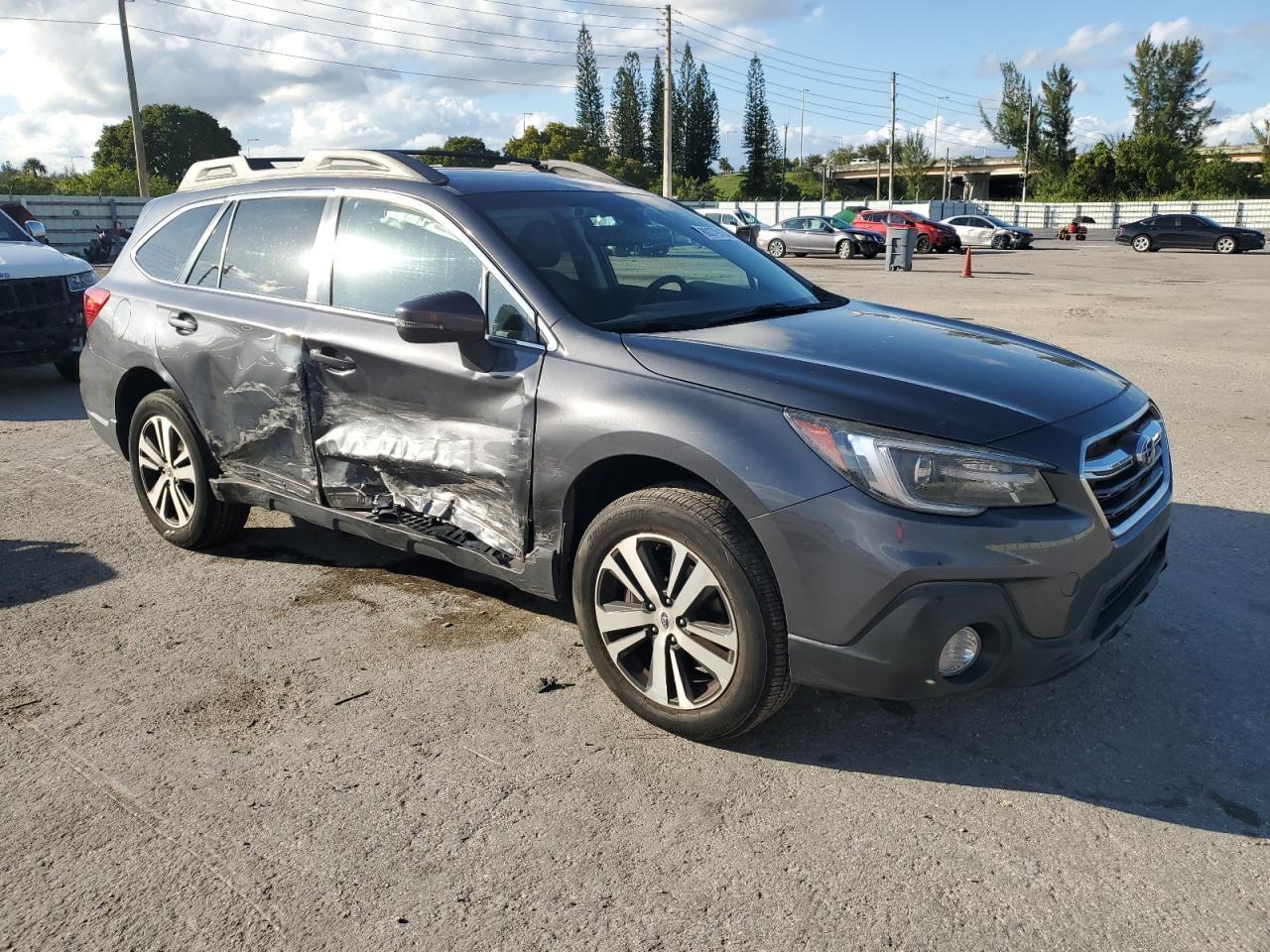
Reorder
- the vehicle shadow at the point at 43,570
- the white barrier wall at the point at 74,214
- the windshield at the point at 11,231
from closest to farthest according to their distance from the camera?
the vehicle shadow at the point at 43,570 → the windshield at the point at 11,231 → the white barrier wall at the point at 74,214

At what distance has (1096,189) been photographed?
7881cm

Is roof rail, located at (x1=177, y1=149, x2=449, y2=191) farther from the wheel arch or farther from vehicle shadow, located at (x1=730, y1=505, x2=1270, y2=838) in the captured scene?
vehicle shadow, located at (x1=730, y1=505, x2=1270, y2=838)

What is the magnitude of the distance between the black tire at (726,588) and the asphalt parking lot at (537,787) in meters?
0.13

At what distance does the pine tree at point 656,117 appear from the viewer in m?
104

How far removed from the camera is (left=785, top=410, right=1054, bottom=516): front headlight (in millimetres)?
2779

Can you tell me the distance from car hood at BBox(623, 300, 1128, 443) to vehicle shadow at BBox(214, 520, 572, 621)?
4.76 ft

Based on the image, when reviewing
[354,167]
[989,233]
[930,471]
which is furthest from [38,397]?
[989,233]

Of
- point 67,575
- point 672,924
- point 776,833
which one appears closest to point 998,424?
point 776,833

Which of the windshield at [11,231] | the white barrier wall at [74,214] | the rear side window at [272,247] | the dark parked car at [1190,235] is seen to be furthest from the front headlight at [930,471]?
the dark parked car at [1190,235]

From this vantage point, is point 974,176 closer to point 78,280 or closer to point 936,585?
point 78,280

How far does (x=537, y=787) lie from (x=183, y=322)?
298 cm

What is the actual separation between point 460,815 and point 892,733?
1.37 metres

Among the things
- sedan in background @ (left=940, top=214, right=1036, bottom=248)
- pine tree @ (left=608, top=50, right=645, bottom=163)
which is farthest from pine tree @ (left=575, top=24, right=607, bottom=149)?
sedan in background @ (left=940, top=214, right=1036, bottom=248)

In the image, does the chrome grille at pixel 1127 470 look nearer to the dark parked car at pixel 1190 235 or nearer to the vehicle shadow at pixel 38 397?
the vehicle shadow at pixel 38 397
